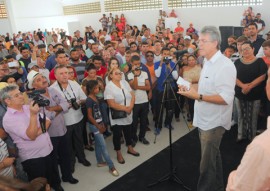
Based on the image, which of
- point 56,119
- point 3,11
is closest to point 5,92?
point 56,119

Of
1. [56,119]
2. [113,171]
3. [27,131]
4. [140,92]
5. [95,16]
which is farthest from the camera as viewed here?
[95,16]

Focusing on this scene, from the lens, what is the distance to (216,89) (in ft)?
7.53

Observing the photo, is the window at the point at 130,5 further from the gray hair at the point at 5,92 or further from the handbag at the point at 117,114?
the gray hair at the point at 5,92

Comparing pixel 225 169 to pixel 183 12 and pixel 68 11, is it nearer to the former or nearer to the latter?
pixel 183 12

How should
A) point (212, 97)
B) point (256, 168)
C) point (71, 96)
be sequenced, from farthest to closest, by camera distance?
point (71, 96), point (212, 97), point (256, 168)

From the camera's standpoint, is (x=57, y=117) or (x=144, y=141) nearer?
(x=57, y=117)

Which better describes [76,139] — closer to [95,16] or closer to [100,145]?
[100,145]

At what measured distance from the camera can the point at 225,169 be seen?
330 centimetres

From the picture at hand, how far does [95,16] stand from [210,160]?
16.5m

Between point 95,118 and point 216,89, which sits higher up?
point 216,89

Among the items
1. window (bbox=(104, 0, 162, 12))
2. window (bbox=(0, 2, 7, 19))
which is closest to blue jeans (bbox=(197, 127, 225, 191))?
window (bbox=(104, 0, 162, 12))

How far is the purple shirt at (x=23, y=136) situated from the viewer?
241 cm

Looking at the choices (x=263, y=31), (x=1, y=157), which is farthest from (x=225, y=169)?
(x=263, y=31)

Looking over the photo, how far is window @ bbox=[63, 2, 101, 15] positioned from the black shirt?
1503 cm
